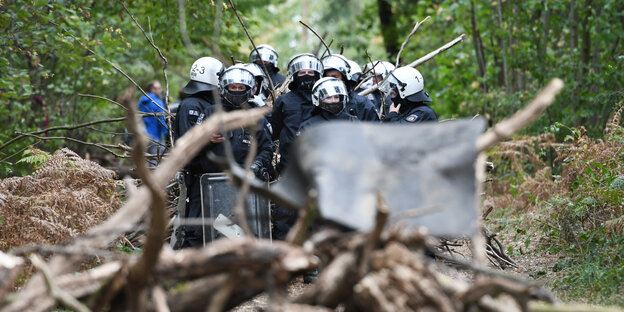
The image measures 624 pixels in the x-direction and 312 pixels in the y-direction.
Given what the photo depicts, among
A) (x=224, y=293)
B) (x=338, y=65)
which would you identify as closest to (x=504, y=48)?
(x=338, y=65)

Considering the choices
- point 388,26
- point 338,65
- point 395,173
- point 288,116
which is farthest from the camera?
point 388,26

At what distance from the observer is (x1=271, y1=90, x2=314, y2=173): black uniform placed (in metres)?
8.11

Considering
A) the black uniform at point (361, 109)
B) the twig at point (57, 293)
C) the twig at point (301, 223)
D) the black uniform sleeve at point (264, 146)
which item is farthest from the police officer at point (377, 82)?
the twig at point (57, 293)

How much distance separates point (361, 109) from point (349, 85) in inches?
57.5

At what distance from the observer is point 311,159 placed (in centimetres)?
380

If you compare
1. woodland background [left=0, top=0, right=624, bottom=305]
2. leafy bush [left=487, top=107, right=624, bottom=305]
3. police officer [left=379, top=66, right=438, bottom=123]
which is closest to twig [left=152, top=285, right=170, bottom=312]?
woodland background [left=0, top=0, right=624, bottom=305]

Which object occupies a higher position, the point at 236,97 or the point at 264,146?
the point at 236,97

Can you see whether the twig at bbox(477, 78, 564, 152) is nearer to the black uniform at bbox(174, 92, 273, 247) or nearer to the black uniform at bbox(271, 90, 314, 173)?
the black uniform at bbox(174, 92, 273, 247)

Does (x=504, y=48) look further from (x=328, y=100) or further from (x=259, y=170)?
(x=259, y=170)

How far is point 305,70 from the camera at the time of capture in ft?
28.2

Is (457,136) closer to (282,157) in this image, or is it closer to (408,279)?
(408,279)

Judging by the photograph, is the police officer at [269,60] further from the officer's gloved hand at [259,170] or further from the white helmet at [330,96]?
the officer's gloved hand at [259,170]

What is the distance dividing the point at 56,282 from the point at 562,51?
11.1m

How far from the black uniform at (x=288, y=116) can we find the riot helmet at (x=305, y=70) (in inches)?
3.7
